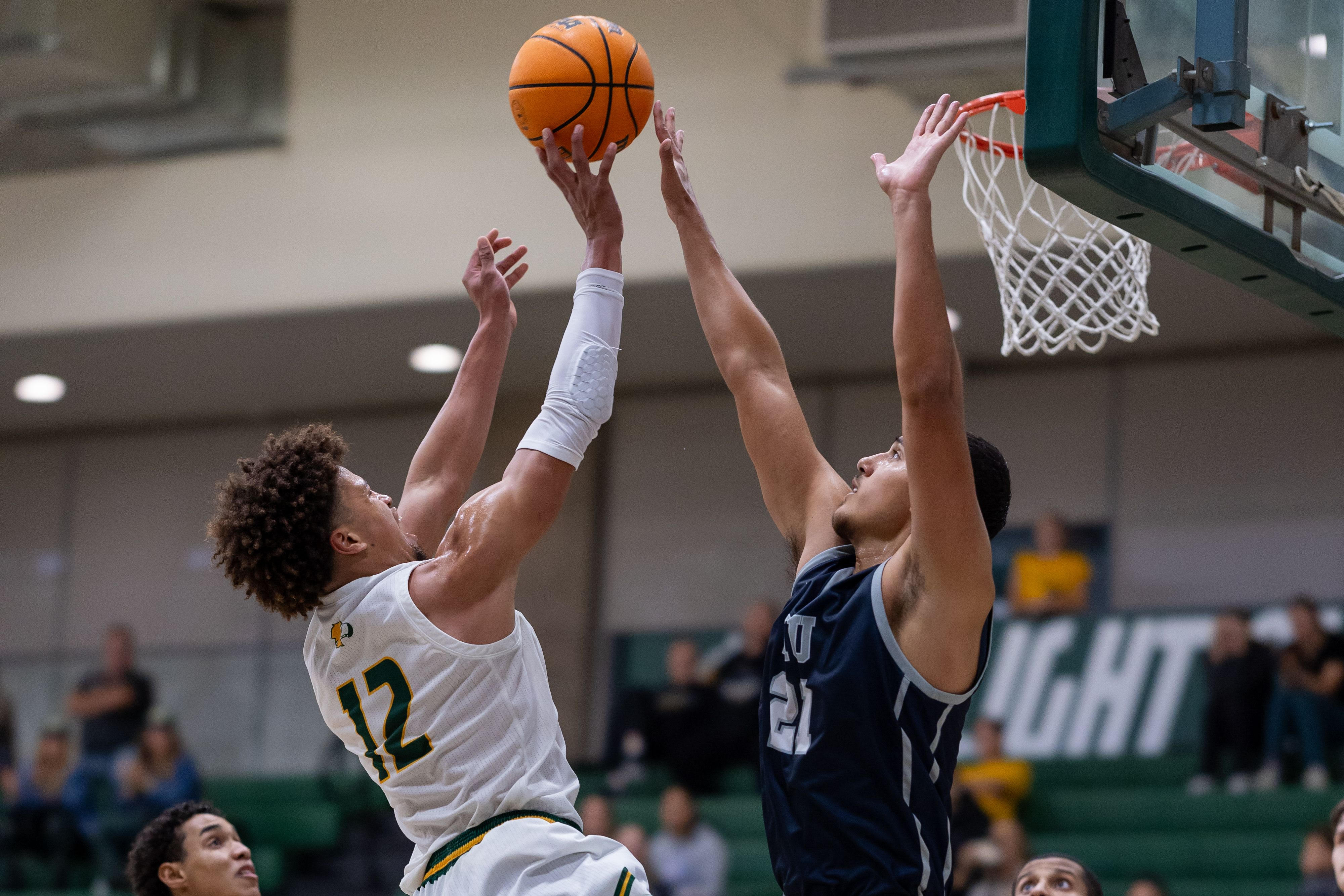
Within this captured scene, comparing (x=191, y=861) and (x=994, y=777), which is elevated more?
(x=191, y=861)

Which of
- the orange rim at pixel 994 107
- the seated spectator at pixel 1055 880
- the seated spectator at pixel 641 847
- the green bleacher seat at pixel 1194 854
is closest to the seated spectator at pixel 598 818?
the seated spectator at pixel 641 847

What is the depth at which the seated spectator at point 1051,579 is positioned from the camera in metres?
12.1

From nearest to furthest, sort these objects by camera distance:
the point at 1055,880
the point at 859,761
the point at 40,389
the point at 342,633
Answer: the point at 859,761 < the point at 342,633 < the point at 1055,880 < the point at 40,389

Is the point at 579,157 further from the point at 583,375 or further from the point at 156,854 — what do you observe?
the point at 156,854

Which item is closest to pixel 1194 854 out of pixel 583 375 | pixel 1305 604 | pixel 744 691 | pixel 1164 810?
pixel 1164 810

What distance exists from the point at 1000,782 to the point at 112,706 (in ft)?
23.1

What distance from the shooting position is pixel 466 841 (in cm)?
357

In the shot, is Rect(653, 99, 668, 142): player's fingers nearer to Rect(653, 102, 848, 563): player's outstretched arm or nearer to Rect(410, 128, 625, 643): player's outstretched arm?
Rect(653, 102, 848, 563): player's outstretched arm

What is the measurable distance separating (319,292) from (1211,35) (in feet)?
28.4

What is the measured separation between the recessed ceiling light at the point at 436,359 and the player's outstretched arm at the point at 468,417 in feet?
27.2

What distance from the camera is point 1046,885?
15.6ft

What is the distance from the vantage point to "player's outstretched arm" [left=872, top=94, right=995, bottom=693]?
3279mm

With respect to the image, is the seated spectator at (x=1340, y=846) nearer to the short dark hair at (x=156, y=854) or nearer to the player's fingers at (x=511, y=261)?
the player's fingers at (x=511, y=261)

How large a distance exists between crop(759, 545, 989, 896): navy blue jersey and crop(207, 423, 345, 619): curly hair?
1050 mm
